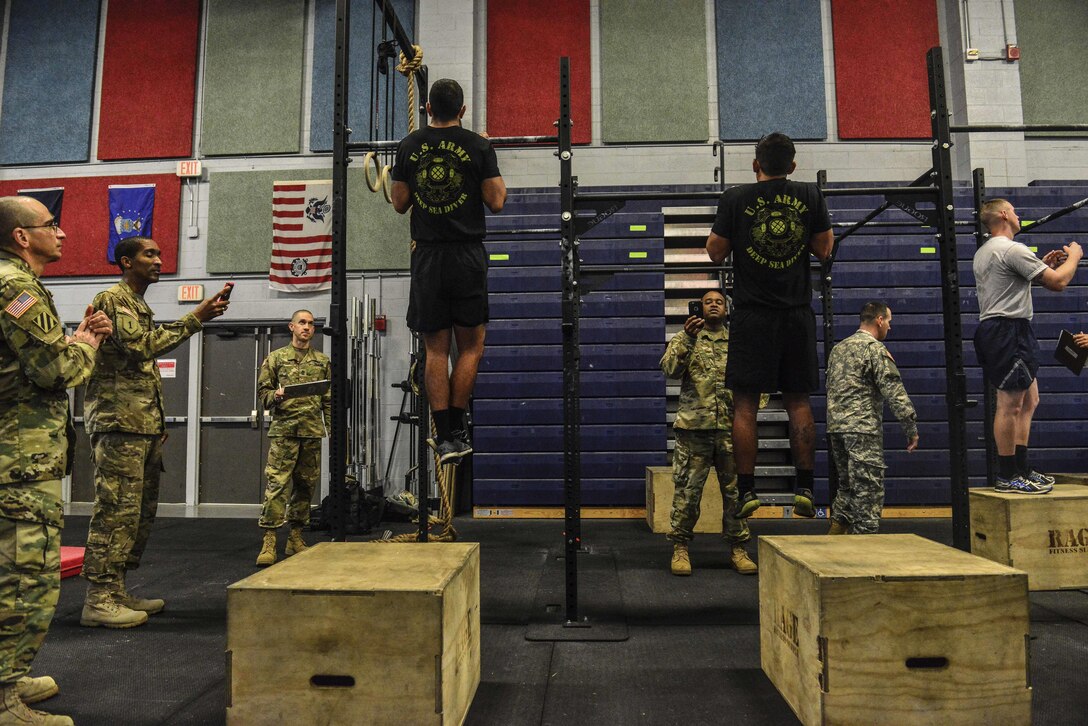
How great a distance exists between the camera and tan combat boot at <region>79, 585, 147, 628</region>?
9.20 feet

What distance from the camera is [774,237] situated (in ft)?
7.64

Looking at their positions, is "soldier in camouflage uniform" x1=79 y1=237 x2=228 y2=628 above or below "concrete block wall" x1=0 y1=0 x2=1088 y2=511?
below

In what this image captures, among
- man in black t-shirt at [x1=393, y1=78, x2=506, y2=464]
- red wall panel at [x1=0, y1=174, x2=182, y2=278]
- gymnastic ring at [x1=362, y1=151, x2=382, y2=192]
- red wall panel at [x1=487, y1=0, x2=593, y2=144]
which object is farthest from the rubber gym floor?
red wall panel at [x1=487, y1=0, x2=593, y2=144]

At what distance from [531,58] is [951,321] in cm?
516

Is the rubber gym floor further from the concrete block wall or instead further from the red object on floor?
the concrete block wall

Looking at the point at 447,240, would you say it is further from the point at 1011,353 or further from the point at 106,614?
the point at 1011,353

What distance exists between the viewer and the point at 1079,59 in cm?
632

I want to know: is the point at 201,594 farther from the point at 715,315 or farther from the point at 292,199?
the point at 292,199

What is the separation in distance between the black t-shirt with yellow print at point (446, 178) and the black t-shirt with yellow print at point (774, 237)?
93 cm

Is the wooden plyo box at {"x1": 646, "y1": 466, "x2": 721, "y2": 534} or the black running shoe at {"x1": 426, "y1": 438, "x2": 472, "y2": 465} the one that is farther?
the wooden plyo box at {"x1": 646, "y1": 466, "x2": 721, "y2": 534}

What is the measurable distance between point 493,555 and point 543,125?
14.3 feet

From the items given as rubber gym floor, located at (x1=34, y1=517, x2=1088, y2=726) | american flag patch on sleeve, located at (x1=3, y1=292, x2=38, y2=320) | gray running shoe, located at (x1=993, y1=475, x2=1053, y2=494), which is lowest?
rubber gym floor, located at (x1=34, y1=517, x2=1088, y2=726)

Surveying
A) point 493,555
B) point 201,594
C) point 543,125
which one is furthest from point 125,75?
point 493,555

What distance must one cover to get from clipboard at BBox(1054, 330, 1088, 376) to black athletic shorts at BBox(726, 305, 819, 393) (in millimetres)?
1998
